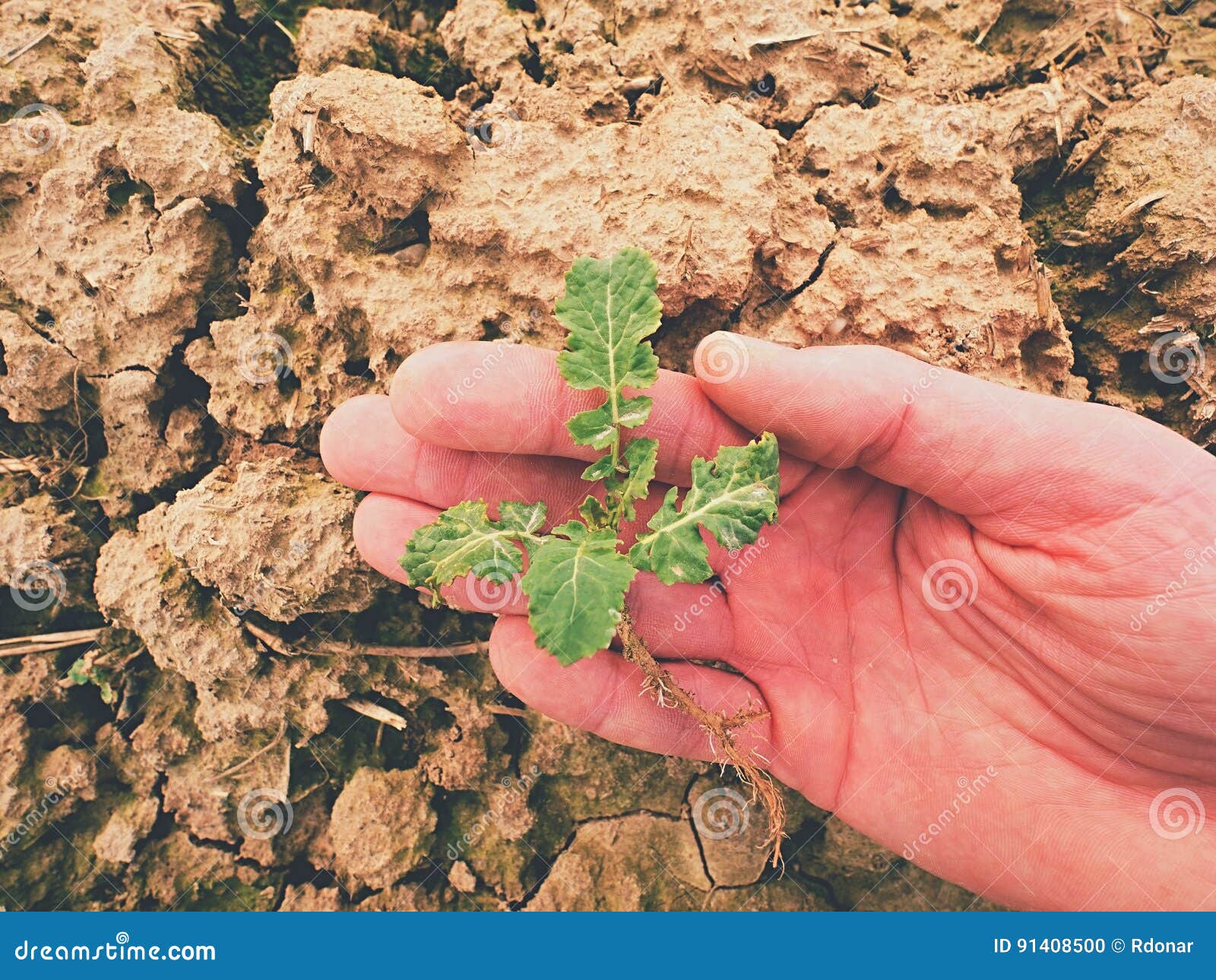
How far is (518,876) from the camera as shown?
12.2 ft

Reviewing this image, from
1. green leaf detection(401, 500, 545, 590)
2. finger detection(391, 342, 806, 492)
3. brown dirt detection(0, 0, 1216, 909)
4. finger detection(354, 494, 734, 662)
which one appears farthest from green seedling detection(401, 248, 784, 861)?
brown dirt detection(0, 0, 1216, 909)

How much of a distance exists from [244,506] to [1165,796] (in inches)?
151

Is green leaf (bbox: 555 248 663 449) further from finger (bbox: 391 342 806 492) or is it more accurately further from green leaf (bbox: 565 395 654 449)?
Answer: finger (bbox: 391 342 806 492)

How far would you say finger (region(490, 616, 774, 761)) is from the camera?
131 inches

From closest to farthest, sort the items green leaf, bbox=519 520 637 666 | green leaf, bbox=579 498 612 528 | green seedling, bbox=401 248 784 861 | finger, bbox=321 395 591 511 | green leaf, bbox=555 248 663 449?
green leaf, bbox=519 520 637 666
green seedling, bbox=401 248 784 861
green leaf, bbox=555 248 663 449
green leaf, bbox=579 498 612 528
finger, bbox=321 395 591 511

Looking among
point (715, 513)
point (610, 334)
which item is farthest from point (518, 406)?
point (715, 513)

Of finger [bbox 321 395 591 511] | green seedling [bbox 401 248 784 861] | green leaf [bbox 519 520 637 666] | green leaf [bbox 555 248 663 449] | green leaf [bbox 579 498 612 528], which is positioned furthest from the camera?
finger [bbox 321 395 591 511]

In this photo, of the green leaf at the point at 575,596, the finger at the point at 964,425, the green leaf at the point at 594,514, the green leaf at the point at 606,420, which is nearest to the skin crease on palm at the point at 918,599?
the finger at the point at 964,425

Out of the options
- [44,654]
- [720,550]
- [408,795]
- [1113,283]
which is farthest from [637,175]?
[44,654]

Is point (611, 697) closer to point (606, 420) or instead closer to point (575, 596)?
point (575, 596)

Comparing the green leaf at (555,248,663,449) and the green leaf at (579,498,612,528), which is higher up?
the green leaf at (555,248,663,449)

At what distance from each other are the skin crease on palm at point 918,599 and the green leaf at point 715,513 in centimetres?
22

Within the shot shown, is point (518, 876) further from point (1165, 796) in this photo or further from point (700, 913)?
point (1165, 796)

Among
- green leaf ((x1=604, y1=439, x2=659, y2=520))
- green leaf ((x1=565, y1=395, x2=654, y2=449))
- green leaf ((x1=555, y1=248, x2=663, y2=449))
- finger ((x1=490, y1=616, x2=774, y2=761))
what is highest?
green leaf ((x1=555, y1=248, x2=663, y2=449))
